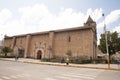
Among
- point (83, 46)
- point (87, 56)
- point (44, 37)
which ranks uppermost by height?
point (44, 37)

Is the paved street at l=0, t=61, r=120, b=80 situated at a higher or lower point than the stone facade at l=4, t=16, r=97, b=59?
lower

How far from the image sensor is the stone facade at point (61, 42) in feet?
107

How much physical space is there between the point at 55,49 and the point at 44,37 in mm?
6741

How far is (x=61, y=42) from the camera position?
36812 millimetres

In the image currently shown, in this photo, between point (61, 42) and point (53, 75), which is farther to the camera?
point (61, 42)

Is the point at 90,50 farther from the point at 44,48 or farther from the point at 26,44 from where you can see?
the point at 26,44

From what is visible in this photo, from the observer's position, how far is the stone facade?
32500 millimetres

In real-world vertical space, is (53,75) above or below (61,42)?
below

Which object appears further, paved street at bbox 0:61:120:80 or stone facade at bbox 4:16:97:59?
stone facade at bbox 4:16:97:59

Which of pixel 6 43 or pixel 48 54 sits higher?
pixel 6 43

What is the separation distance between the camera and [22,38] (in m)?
47.2

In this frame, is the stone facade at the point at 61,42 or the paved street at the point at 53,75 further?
the stone facade at the point at 61,42

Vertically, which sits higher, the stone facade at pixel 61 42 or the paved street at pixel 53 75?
the stone facade at pixel 61 42

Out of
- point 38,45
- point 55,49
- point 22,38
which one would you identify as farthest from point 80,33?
point 22,38
